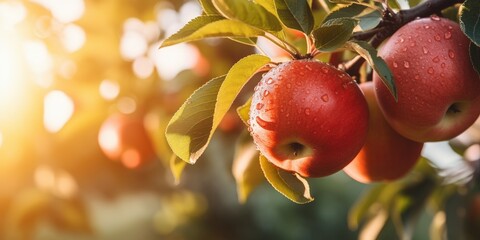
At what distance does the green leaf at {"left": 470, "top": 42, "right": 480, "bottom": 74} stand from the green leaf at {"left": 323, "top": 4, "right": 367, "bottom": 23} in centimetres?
13

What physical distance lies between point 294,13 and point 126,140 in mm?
1148

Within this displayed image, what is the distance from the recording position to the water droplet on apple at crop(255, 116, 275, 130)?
0.65m

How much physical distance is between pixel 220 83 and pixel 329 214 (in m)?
5.91

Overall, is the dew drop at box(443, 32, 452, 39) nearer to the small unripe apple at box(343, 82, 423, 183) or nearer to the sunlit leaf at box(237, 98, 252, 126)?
the small unripe apple at box(343, 82, 423, 183)

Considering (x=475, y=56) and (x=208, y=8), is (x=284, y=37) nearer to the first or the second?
(x=208, y=8)

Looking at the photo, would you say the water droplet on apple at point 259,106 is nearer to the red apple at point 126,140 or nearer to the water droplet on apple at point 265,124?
the water droplet on apple at point 265,124

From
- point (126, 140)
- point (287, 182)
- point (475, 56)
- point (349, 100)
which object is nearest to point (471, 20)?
point (475, 56)

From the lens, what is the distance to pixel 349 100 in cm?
67

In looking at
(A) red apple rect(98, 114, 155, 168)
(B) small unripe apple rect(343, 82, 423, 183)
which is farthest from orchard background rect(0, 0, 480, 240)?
(B) small unripe apple rect(343, 82, 423, 183)

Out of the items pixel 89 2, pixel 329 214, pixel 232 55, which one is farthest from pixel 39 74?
pixel 329 214

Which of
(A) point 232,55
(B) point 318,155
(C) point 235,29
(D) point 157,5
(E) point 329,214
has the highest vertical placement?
(C) point 235,29

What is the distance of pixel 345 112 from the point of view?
658mm

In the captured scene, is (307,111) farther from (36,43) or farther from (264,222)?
(264,222)

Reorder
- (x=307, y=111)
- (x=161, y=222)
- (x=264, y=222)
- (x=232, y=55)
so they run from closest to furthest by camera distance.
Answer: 1. (x=307, y=111)
2. (x=232, y=55)
3. (x=161, y=222)
4. (x=264, y=222)
